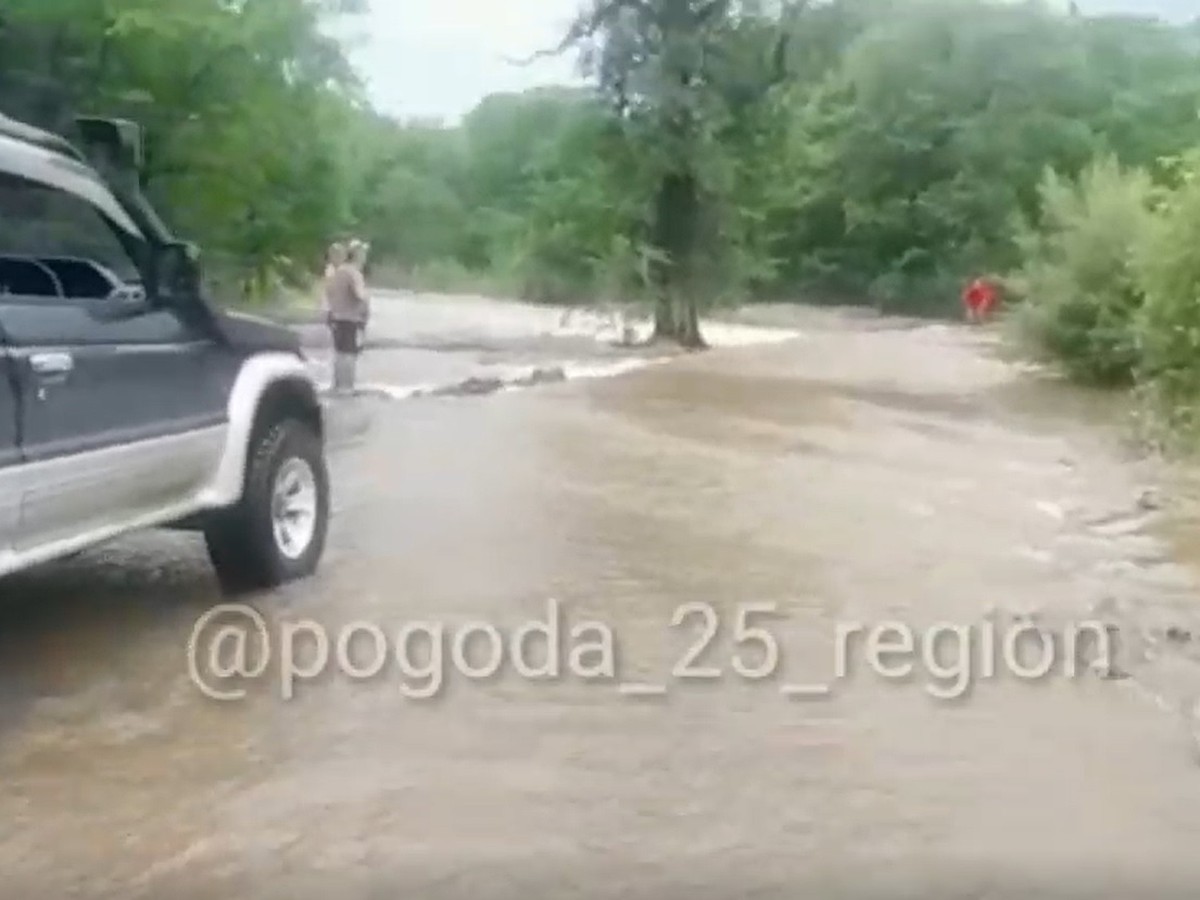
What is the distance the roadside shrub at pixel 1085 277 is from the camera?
10.4 m

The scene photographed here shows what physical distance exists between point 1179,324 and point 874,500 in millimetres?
3002

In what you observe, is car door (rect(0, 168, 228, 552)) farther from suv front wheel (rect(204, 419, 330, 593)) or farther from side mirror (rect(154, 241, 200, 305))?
suv front wheel (rect(204, 419, 330, 593))

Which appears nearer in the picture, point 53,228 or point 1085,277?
point 53,228

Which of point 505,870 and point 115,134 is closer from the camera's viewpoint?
point 505,870

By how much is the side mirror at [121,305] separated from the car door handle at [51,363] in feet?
0.73

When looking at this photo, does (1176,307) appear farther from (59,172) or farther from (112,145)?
(59,172)

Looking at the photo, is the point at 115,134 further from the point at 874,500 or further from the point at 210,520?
the point at 874,500

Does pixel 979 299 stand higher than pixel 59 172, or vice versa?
pixel 59 172

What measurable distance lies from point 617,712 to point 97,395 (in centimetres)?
121

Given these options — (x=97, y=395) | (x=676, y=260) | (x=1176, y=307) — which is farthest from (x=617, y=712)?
(x=676, y=260)

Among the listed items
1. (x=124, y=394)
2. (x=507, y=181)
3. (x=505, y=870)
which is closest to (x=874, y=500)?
(x=507, y=181)

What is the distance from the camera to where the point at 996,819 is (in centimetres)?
295

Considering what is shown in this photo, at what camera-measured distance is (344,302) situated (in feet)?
15.8

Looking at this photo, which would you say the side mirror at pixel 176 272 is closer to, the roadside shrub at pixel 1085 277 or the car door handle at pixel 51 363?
the car door handle at pixel 51 363
